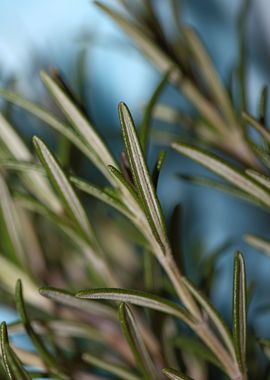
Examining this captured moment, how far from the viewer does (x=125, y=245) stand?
81cm

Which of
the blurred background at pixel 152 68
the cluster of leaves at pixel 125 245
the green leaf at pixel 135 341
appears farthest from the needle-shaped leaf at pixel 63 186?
the blurred background at pixel 152 68

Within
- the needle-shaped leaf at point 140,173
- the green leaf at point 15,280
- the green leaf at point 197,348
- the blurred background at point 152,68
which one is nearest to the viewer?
the needle-shaped leaf at point 140,173

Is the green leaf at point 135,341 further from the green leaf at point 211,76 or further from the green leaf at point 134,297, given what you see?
the green leaf at point 211,76

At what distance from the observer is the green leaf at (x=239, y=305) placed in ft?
1.22

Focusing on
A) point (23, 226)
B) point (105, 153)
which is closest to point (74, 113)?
point (105, 153)

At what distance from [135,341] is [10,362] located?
0.09 meters

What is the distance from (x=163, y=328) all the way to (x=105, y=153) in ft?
0.64

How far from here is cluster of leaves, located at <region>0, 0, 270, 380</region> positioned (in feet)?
1.29

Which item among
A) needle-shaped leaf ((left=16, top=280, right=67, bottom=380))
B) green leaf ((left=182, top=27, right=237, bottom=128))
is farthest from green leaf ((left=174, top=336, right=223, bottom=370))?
green leaf ((left=182, top=27, right=237, bottom=128))

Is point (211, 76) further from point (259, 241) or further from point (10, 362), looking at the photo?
point (10, 362)

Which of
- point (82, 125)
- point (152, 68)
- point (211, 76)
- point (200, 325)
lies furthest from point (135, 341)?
point (152, 68)

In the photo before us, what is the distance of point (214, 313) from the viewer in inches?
A: 16.3

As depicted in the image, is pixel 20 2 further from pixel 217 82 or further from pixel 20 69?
pixel 217 82

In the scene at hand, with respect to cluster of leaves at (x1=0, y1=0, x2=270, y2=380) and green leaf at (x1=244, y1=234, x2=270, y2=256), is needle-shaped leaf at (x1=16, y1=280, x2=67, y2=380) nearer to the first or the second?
cluster of leaves at (x1=0, y1=0, x2=270, y2=380)
